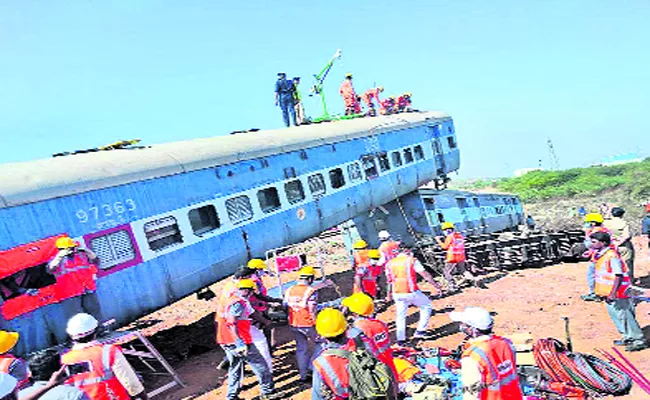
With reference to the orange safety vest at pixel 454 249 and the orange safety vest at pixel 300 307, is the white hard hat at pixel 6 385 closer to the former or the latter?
the orange safety vest at pixel 300 307

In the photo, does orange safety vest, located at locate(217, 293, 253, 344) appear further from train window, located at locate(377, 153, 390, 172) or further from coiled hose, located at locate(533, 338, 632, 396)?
train window, located at locate(377, 153, 390, 172)

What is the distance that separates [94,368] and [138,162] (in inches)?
226

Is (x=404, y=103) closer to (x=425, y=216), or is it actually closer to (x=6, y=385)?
(x=425, y=216)

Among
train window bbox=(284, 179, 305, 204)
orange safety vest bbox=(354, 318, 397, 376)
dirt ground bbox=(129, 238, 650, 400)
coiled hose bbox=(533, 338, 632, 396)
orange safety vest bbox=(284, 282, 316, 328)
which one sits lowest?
dirt ground bbox=(129, 238, 650, 400)

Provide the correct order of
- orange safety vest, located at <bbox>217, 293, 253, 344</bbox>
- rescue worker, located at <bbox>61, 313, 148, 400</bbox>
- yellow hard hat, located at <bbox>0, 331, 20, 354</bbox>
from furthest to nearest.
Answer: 1. orange safety vest, located at <bbox>217, 293, 253, 344</bbox>
2. yellow hard hat, located at <bbox>0, 331, 20, 354</bbox>
3. rescue worker, located at <bbox>61, 313, 148, 400</bbox>

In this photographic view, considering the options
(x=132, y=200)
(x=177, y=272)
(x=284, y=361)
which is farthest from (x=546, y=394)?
(x=132, y=200)

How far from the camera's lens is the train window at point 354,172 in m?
15.0

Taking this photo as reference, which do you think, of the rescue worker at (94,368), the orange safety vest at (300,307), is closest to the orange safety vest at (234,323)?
the orange safety vest at (300,307)

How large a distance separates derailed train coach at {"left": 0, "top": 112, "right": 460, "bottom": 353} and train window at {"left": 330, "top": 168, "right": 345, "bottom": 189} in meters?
0.03

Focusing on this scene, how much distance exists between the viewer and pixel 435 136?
20.3 m

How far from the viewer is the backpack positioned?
3.70m

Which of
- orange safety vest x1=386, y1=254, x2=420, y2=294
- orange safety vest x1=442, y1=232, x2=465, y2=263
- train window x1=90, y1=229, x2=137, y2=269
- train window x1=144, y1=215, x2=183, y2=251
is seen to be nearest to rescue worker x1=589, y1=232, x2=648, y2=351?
orange safety vest x1=386, y1=254, x2=420, y2=294

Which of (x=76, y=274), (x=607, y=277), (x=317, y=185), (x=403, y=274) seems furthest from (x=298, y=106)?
(x=607, y=277)

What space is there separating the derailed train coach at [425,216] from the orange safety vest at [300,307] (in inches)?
388
